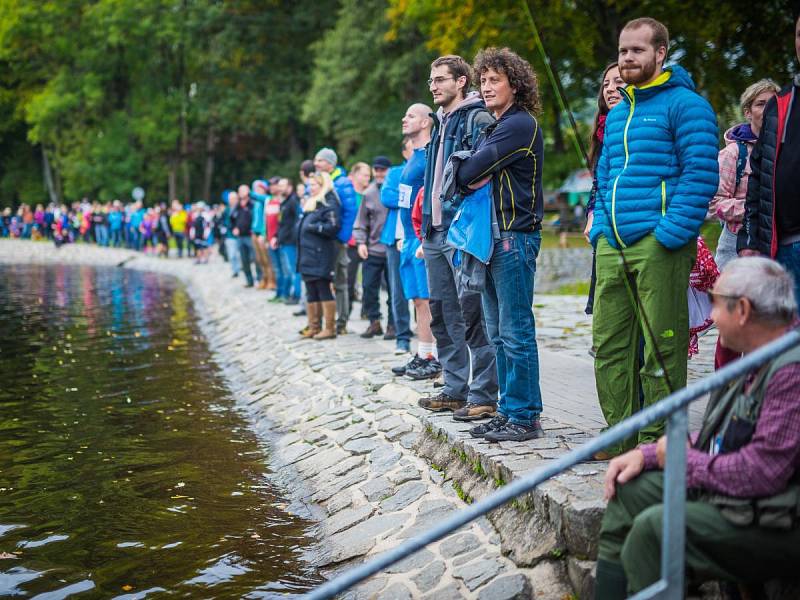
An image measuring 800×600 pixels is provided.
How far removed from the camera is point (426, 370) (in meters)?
8.68

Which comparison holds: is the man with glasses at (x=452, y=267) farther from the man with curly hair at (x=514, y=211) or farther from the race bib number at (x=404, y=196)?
the race bib number at (x=404, y=196)

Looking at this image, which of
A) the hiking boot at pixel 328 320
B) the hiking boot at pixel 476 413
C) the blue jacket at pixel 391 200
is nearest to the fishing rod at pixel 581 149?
the hiking boot at pixel 476 413

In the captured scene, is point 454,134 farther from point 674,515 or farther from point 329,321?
point 329,321

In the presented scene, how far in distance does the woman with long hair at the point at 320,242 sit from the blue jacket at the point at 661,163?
21.4ft

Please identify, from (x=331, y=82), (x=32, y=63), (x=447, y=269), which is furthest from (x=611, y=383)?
(x=32, y=63)

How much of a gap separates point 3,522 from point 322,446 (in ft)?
8.61

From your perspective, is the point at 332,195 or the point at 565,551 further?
the point at 332,195

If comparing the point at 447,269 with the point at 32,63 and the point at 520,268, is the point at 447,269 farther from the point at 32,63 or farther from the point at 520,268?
the point at 32,63

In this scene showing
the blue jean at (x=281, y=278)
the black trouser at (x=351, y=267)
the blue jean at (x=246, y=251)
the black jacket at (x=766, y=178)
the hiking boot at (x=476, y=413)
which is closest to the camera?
the black jacket at (x=766, y=178)

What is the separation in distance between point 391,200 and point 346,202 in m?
2.55

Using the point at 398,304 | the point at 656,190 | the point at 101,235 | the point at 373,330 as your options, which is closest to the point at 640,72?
the point at 656,190

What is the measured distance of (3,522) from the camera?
251 inches

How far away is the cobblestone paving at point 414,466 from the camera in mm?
4660

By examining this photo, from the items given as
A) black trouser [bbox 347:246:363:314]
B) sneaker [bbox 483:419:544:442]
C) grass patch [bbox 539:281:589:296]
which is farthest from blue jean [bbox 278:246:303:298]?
sneaker [bbox 483:419:544:442]
